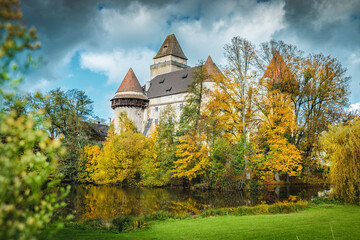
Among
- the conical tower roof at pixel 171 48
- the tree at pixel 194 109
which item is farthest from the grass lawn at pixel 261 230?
the conical tower roof at pixel 171 48

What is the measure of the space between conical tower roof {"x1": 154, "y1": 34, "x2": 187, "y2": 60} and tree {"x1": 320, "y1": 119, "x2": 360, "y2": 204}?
43.7 metres

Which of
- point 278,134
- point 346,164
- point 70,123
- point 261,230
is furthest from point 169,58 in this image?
point 261,230

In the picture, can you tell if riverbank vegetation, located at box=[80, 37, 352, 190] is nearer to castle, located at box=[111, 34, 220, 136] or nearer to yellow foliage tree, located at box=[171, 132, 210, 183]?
yellow foliage tree, located at box=[171, 132, 210, 183]

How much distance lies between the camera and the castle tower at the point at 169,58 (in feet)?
176

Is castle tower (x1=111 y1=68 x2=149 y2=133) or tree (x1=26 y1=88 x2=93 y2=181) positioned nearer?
tree (x1=26 y1=88 x2=93 y2=181)

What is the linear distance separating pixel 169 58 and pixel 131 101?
1357cm

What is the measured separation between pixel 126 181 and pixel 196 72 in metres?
13.6

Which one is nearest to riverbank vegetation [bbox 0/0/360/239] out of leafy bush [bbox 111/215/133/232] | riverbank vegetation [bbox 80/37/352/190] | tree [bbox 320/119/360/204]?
riverbank vegetation [bbox 80/37/352/190]

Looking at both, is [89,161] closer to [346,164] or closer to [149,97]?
[149,97]

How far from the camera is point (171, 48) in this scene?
54.8 m

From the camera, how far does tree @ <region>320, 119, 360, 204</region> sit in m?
12.4

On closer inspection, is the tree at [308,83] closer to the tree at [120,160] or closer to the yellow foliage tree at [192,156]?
the yellow foliage tree at [192,156]

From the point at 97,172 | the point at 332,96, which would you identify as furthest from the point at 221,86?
the point at 97,172

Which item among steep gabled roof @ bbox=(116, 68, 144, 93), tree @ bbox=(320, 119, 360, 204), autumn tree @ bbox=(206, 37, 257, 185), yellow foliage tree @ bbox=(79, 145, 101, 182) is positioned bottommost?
tree @ bbox=(320, 119, 360, 204)
